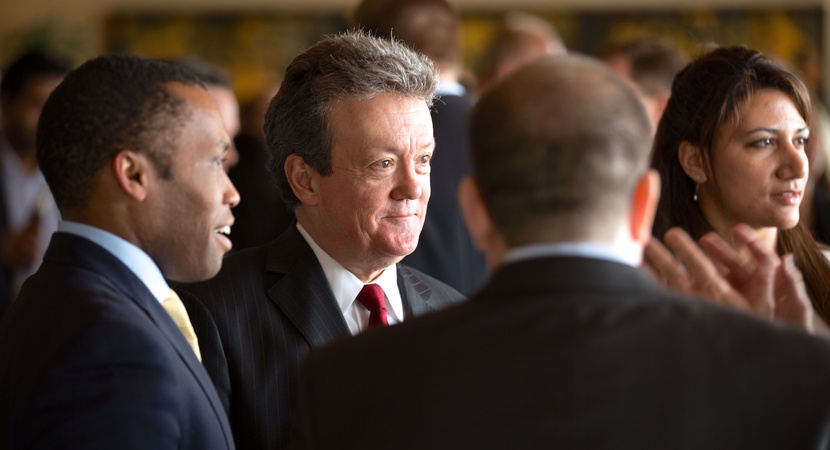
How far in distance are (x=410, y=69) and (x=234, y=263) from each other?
0.67 metres

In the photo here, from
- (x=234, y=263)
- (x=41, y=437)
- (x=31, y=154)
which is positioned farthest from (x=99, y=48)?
(x=41, y=437)

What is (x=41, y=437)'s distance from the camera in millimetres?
1970

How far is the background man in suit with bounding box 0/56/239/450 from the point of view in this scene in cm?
197

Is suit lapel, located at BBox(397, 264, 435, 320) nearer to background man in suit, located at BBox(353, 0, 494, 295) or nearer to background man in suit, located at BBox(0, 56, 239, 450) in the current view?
background man in suit, located at BBox(0, 56, 239, 450)

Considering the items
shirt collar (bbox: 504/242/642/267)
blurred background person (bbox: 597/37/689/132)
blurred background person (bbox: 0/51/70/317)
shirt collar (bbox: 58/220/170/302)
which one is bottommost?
blurred background person (bbox: 0/51/70/317)

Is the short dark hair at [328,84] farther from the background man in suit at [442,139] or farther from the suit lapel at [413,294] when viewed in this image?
the background man in suit at [442,139]

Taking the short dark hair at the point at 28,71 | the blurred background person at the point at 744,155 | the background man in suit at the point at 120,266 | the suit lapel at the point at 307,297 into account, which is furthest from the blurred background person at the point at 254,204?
the background man in suit at the point at 120,266

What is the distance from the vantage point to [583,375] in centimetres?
141

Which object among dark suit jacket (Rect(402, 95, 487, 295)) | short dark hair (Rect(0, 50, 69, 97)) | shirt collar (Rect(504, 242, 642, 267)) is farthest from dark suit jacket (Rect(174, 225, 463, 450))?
short dark hair (Rect(0, 50, 69, 97))

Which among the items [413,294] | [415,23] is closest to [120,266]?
[413,294]

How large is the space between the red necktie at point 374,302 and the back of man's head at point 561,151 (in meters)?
1.26

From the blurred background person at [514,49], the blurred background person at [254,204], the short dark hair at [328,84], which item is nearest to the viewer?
the short dark hair at [328,84]

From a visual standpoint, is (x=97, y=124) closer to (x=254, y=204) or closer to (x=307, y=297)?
(x=307, y=297)

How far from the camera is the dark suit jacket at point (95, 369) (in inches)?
77.0
